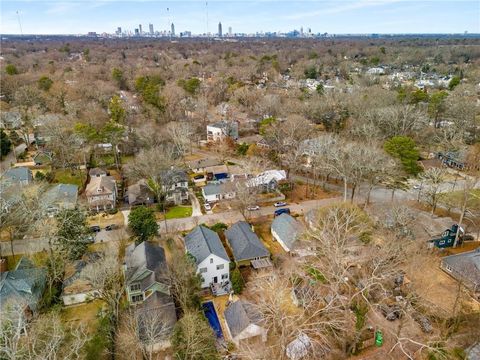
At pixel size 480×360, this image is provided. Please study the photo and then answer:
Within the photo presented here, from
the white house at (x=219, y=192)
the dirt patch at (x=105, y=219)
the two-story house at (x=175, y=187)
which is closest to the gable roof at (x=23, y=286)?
the dirt patch at (x=105, y=219)

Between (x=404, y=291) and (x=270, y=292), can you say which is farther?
(x=404, y=291)

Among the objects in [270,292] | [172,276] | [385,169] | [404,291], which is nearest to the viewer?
[270,292]

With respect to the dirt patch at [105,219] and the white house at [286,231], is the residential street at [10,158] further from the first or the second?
the white house at [286,231]

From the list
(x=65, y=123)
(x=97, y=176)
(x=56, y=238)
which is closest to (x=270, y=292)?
(x=56, y=238)

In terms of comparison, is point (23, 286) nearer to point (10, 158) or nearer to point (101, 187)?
point (101, 187)

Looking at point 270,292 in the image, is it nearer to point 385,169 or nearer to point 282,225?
point 282,225

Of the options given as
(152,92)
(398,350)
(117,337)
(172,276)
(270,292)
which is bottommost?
(398,350)

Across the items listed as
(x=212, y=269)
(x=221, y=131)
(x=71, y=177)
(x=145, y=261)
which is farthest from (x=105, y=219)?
(x=221, y=131)

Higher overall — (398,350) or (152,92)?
(152,92)
